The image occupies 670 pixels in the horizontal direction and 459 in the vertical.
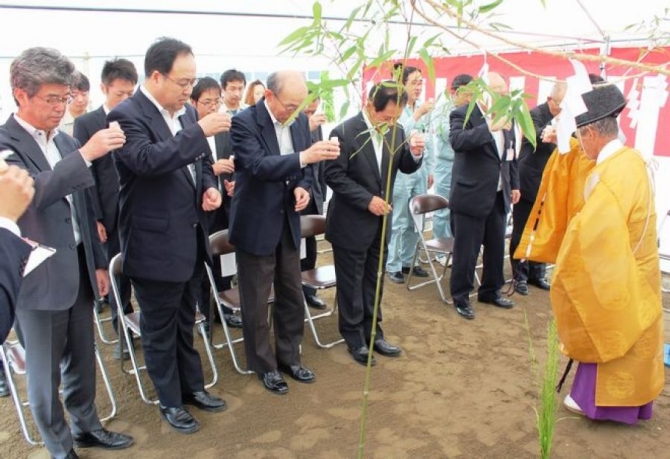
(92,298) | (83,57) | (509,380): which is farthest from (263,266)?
(83,57)

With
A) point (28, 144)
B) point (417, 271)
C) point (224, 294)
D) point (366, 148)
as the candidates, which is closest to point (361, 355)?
point (224, 294)

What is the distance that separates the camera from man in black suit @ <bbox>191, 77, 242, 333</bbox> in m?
3.69

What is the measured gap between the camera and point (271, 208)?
9.56 ft

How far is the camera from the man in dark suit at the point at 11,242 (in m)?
1.14

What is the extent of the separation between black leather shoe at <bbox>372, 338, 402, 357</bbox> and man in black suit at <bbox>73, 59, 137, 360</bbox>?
1.57 meters

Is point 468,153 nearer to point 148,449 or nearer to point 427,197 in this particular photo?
point 427,197

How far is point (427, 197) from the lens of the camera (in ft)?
14.8

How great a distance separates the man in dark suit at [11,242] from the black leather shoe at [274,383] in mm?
2077

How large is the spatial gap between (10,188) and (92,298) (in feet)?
4.37

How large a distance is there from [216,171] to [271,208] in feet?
2.73

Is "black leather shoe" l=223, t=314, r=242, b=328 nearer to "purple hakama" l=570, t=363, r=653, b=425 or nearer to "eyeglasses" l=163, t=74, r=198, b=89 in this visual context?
"eyeglasses" l=163, t=74, r=198, b=89

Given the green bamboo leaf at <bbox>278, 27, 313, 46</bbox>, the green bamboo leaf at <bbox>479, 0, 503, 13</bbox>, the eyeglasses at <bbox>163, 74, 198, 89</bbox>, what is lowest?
the eyeglasses at <bbox>163, 74, 198, 89</bbox>

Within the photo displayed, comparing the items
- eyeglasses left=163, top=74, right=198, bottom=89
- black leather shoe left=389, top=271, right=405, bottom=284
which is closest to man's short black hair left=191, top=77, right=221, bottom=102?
eyeglasses left=163, top=74, right=198, bottom=89

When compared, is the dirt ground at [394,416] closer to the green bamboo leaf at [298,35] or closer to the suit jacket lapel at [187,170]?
the suit jacket lapel at [187,170]
